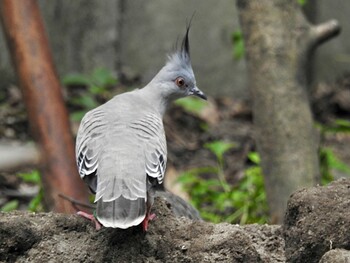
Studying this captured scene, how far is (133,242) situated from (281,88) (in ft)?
9.81

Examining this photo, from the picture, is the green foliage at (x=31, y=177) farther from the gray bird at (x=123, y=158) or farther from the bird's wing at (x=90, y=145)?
the bird's wing at (x=90, y=145)

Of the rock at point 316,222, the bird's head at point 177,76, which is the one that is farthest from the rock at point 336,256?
the bird's head at point 177,76

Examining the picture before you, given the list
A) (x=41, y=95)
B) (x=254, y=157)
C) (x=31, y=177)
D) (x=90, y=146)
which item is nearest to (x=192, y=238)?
(x=90, y=146)

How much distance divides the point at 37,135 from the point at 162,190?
185 cm

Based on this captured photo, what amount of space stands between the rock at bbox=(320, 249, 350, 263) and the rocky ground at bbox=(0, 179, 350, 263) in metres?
0.29

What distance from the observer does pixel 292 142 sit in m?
7.38

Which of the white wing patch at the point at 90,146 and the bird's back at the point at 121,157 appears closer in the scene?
the bird's back at the point at 121,157

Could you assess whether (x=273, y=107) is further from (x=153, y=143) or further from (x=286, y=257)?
(x=286, y=257)

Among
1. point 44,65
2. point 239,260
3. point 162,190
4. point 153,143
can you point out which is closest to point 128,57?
point 44,65

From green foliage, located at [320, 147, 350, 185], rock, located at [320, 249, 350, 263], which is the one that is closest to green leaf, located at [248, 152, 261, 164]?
green foliage, located at [320, 147, 350, 185]

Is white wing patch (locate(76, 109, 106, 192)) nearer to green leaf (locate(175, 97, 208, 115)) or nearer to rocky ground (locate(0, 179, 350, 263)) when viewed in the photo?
rocky ground (locate(0, 179, 350, 263))

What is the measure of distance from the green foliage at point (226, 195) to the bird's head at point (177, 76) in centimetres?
173

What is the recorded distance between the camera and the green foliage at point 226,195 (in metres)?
8.25

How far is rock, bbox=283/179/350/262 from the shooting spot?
421cm
